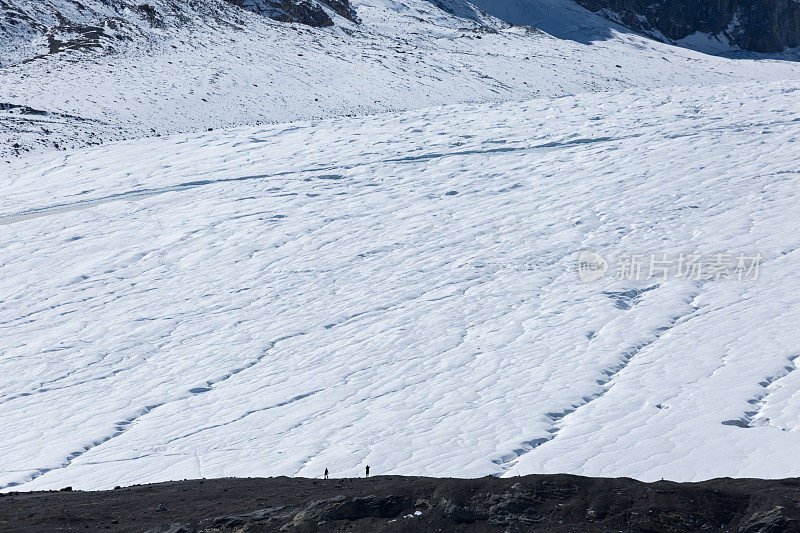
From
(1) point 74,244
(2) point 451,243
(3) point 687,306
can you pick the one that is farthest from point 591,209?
(1) point 74,244

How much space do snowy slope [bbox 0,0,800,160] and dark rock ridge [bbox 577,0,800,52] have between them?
89.8ft

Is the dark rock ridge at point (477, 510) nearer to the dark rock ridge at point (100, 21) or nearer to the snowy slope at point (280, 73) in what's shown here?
the snowy slope at point (280, 73)

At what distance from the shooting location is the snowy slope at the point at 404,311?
22.7 feet

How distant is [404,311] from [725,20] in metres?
68.5

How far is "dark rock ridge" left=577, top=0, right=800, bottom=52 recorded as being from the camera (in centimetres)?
6669

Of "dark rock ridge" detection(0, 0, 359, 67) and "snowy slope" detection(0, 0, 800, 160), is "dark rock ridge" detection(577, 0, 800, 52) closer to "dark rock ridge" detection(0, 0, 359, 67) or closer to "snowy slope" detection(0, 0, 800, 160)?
"snowy slope" detection(0, 0, 800, 160)

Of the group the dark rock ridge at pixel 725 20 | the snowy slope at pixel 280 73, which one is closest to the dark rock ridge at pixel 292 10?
the snowy slope at pixel 280 73

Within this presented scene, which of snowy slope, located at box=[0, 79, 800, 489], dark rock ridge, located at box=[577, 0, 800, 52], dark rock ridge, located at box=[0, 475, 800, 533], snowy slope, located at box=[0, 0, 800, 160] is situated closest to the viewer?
dark rock ridge, located at box=[0, 475, 800, 533]

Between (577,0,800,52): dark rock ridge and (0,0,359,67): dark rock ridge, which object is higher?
(577,0,800,52): dark rock ridge

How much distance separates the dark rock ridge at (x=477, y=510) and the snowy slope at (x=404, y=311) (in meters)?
1.55

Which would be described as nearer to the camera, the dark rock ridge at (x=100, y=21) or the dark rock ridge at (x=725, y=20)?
the dark rock ridge at (x=100, y=21)

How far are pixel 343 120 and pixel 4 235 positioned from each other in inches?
420

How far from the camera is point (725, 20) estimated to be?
6794cm

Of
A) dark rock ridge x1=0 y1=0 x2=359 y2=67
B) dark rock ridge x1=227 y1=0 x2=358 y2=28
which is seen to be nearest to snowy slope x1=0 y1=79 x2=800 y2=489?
dark rock ridge x1=0 y1=0 x2=359 y2=67
